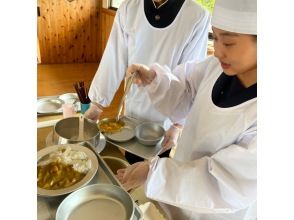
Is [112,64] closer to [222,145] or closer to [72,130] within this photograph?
[72,130]

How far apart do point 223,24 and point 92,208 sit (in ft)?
1.84

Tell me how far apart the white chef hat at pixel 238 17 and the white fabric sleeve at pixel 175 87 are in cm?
33

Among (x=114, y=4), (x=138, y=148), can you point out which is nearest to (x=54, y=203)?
(x=138, y=148)

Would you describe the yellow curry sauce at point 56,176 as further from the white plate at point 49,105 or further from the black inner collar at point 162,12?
the black inner collar at point 162,12

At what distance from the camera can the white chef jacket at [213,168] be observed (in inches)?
25.0

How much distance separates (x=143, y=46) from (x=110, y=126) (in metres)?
0.42

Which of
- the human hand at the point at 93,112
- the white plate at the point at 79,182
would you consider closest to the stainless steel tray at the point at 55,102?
the human hand at the point at 93,112

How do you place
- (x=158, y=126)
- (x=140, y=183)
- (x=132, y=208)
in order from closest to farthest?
(x=132, y=208), (x=140, y=183), (x=158, y=126)

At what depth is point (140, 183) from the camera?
77 cm

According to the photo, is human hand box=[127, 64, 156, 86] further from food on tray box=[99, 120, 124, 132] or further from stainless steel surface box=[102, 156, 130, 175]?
stainless steel surface box=[102, 156, 130, 175]

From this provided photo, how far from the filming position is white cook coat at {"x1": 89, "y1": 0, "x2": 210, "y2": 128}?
1.13 m
